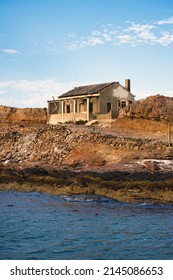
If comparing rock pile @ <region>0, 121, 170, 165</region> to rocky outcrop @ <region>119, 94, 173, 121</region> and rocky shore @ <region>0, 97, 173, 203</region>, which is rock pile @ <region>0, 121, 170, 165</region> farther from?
rocky outcrop @ <region>119, 94, 173, 121</region>

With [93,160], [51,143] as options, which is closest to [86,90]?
[51,143]

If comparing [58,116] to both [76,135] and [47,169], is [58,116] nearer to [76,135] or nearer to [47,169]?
[76,135]

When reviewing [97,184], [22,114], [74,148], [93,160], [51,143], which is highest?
[22,114]

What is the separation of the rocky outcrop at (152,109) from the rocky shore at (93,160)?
1.76m

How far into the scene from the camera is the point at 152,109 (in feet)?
150

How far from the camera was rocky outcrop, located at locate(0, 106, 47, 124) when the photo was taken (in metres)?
63.7

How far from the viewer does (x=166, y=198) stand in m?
24.1

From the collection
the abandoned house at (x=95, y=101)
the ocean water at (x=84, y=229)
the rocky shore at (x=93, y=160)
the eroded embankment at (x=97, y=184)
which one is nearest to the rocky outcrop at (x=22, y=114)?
Result: the abandoned house at (x=95, y=101)

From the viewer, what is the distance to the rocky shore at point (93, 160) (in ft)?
87.3

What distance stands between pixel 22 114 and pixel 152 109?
2498 cm

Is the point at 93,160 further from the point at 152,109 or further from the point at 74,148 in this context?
the point at 152,109

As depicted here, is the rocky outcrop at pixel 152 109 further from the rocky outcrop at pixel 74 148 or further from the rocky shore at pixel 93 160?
the rocky outcrop at pixel 74 148

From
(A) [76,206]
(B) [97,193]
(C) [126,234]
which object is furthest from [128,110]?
(C) [126,234]

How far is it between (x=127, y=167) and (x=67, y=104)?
1076 inches
